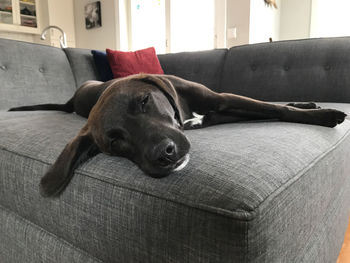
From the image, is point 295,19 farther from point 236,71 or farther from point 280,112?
point 280,112

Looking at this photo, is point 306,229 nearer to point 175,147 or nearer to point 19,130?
point 175,147

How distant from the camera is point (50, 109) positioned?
1.80 m

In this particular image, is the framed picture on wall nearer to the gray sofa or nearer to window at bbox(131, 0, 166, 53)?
window at bbox(131, 0, 166, 53)

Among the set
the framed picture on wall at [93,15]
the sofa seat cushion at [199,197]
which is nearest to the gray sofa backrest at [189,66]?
the sofa seat cushion at [199,197]

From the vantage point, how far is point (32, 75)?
6.77ft

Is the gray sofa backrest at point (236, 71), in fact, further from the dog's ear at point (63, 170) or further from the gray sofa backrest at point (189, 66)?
the dog's ear at point (63, 170)

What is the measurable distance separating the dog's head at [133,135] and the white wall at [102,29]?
405cm

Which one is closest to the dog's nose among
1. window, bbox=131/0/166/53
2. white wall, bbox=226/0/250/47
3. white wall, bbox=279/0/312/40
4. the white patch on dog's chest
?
the white patch on dog's chest

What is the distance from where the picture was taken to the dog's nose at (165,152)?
0.60 meters

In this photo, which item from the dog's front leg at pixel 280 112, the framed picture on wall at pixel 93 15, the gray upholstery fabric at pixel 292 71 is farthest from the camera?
the framed picture on wall at pixel 93 15

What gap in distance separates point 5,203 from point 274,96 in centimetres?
174

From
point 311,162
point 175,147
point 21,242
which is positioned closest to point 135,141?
point 175,147

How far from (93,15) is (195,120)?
453cm

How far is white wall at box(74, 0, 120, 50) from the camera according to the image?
455cm
